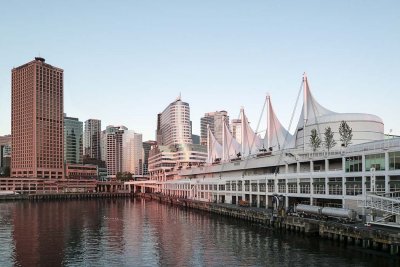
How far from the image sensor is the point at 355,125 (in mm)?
114062

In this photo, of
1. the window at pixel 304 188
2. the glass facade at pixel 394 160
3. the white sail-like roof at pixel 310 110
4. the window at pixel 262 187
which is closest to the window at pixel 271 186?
the window at pixel 262 187

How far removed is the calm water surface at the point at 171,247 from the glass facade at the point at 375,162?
13.7m

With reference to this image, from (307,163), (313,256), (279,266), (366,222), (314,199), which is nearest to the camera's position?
(279,266)

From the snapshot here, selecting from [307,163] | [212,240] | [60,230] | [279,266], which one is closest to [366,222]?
[279,266]

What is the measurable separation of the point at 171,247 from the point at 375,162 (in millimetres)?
33240

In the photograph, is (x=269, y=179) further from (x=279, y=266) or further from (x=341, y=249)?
(x=279, y=266)

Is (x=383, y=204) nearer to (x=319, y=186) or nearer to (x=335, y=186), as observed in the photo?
(x=335, y=186)

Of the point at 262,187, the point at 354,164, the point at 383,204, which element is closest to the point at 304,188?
the point at 354,164

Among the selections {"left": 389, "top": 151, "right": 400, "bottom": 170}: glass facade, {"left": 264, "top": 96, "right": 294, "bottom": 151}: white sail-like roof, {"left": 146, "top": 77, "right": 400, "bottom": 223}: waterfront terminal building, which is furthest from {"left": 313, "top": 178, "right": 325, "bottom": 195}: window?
{"left": 264, "top": 96, "right": 294, "bottom": 151}: white sail-like roof

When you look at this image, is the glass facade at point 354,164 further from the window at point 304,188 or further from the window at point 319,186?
the window at point 304,188

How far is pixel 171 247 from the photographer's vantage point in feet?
200

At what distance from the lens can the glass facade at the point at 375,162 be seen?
6144 cm

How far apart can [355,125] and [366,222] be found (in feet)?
201

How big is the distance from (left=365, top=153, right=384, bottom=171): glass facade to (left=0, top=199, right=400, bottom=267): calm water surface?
13.7 metres
